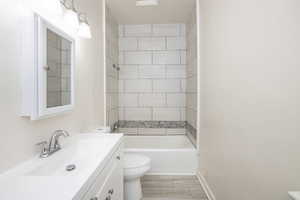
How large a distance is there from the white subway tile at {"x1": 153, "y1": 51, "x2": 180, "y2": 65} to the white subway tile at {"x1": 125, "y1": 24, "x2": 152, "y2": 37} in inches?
16.8

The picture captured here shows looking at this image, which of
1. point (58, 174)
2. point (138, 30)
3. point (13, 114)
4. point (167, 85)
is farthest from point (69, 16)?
point (167, 85)

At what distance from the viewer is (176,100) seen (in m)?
3.40

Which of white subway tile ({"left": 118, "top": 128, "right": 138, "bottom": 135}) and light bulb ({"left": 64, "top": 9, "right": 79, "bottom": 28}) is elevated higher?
light bulb ({"left": 64, "top": 9, "right": 79, "bottom": 28})

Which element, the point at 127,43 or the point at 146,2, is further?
the point at 127,43

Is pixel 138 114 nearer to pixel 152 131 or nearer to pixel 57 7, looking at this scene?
pixel 152 131

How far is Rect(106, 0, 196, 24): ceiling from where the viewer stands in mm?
2676

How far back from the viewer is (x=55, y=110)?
125 centimetres

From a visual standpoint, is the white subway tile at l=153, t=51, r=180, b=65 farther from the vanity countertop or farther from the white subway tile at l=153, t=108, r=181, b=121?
the vanity countertop

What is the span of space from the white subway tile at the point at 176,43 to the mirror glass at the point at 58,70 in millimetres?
2181

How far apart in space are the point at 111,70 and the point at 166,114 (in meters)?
1.29

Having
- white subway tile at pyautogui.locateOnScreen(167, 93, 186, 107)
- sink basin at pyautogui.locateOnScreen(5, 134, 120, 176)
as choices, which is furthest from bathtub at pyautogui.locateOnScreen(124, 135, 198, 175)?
sink basin at pyautogui.locateOnScreen(5, 134, 120, 176)

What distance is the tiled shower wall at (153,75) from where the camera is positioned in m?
3.36

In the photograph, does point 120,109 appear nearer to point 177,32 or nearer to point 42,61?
point 177,32

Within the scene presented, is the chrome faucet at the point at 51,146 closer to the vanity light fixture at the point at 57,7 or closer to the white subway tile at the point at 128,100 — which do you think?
the vanity light fixture at the point at 57,7
